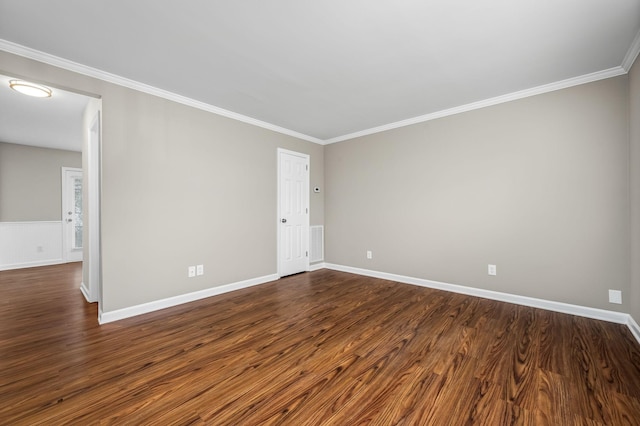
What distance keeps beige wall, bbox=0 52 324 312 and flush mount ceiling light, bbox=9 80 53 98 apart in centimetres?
73

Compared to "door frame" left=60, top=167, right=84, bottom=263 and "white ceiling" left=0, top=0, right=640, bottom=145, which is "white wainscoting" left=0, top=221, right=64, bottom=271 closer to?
"door frame" left=60, top=167, right=84, bottom=263

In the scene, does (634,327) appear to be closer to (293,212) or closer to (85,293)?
(293,212)

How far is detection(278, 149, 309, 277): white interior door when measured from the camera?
14.7 feet

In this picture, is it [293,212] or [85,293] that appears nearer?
[85,293]

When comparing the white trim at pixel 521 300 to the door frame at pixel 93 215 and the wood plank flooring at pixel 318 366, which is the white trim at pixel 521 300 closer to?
the wood plank flooring at pixel 318 366

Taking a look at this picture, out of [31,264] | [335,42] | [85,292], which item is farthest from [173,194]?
[31,264]

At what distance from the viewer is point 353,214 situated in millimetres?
4812

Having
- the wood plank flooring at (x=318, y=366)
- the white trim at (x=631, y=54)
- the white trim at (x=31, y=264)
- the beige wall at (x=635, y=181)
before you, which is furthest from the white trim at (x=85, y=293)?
the white trim at (x=631, y=54)

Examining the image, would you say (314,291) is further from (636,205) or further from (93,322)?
(636,205)

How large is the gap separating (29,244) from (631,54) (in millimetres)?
9504

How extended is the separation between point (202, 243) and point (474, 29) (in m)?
3.58

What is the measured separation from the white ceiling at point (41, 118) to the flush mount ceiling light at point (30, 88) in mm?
63

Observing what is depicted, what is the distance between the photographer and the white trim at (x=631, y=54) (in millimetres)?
2188

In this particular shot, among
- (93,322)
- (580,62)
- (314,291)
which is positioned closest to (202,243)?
(93,322)
